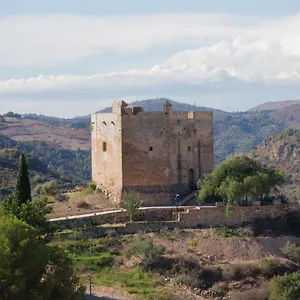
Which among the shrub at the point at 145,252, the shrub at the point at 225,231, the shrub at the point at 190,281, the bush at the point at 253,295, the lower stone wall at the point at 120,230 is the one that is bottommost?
the bush at the point at 253,295

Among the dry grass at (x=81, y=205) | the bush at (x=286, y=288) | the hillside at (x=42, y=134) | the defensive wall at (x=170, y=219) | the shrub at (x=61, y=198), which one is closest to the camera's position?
the bush at (x=286, y=288)

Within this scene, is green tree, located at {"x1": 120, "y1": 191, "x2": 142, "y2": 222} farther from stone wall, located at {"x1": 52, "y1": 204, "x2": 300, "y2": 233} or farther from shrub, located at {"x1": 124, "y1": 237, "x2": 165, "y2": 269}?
shrub, located at {"x1": 124, "y1": 237, "x2": 165, "y2": 269}

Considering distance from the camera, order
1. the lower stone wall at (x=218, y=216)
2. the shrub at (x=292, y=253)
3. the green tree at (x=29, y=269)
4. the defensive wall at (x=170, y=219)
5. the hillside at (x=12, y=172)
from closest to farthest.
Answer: the green tree at (x=29, y=269) < the shrub at (x=292, y=253) < the defensive wall at (x=170, y=219) < the lower stone wall at (x=218, y=216) < the hillside at (x=12, y=172)

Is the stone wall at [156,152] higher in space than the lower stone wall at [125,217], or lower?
higher

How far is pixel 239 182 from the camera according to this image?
38.3 metres

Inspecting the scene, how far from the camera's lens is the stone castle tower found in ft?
133

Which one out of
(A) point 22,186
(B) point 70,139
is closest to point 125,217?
(A) point 22,186

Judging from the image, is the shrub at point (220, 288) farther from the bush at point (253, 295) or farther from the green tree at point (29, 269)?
the green tree at point (29, 269)

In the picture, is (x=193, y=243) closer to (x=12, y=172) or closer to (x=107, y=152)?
(x=107, y=152)

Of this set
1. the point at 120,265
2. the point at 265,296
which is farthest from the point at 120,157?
the point at 265,296

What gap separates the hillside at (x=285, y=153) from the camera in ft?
276

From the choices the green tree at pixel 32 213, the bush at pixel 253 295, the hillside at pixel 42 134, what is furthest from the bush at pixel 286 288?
the hillside at pixel 42 134

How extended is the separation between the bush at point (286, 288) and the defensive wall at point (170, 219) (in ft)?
25.2

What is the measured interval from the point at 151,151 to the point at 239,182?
5521 millimetres
